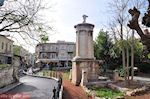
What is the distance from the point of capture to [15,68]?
430 inches

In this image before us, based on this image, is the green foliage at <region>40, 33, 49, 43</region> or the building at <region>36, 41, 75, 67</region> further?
the building at <region>36, 41, 75, 67</region>

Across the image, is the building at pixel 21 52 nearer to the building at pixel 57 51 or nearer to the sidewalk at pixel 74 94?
the sidewalk at pixel 74 94

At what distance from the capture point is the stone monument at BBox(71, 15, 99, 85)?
11352 millimetres

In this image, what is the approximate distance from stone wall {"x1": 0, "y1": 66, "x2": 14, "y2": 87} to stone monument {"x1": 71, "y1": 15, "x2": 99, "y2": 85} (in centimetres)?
654

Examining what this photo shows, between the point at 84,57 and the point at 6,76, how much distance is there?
8.13m

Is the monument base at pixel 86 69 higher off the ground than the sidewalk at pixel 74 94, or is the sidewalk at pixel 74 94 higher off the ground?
the monument base at pixel 86 69

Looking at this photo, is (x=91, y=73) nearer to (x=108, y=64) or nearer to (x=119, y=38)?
(x=119, y=38)

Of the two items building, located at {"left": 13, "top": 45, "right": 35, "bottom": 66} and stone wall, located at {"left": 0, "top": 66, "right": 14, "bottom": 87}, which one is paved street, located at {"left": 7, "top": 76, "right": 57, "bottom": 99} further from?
building, located at {"left": 13, "top": 45, "right": 35, "bottom": 66}

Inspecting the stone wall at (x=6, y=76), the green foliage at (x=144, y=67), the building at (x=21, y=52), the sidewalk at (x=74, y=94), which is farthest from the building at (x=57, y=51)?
the sidewalk at (x=74, y=94)

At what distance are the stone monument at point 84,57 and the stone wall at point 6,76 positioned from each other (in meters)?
6.54

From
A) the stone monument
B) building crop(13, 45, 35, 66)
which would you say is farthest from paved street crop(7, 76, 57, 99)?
building crop(13, 45, 35, 66)

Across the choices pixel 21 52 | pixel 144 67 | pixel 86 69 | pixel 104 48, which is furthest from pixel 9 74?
pixel 144 67

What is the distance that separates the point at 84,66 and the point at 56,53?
3051 centimetres

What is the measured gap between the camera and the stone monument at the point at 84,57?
447 inches
